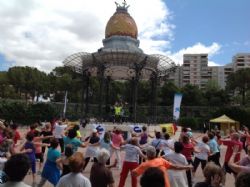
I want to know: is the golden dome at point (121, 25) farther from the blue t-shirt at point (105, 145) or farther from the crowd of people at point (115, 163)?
the blue t-shirt at point (105, 145)

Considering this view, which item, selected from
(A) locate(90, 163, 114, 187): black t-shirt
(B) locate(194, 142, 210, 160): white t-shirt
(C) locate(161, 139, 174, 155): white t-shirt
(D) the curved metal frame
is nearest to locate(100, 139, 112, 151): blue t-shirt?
(C) locate(161, 139, 174, 155): white t-shirt

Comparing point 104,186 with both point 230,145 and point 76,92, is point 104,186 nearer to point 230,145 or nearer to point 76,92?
point 230,145

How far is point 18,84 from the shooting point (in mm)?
72000

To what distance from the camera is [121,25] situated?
34719 mm

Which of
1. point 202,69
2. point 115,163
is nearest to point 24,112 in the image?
point 115,163

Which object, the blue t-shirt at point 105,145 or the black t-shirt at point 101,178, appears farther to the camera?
the blue t-shirt at point 105,145

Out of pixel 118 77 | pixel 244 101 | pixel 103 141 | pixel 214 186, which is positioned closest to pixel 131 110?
pixel 118 77

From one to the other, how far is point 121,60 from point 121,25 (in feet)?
17.6

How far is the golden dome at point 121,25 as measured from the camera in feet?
113

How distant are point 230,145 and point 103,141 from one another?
435 cm

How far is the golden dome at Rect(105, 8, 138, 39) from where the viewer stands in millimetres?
34562

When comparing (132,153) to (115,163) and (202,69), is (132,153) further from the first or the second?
(202,69)

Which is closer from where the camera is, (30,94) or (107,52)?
(107,52)

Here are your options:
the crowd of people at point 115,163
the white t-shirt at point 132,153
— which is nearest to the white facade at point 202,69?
the crowd of people at point 115,163
